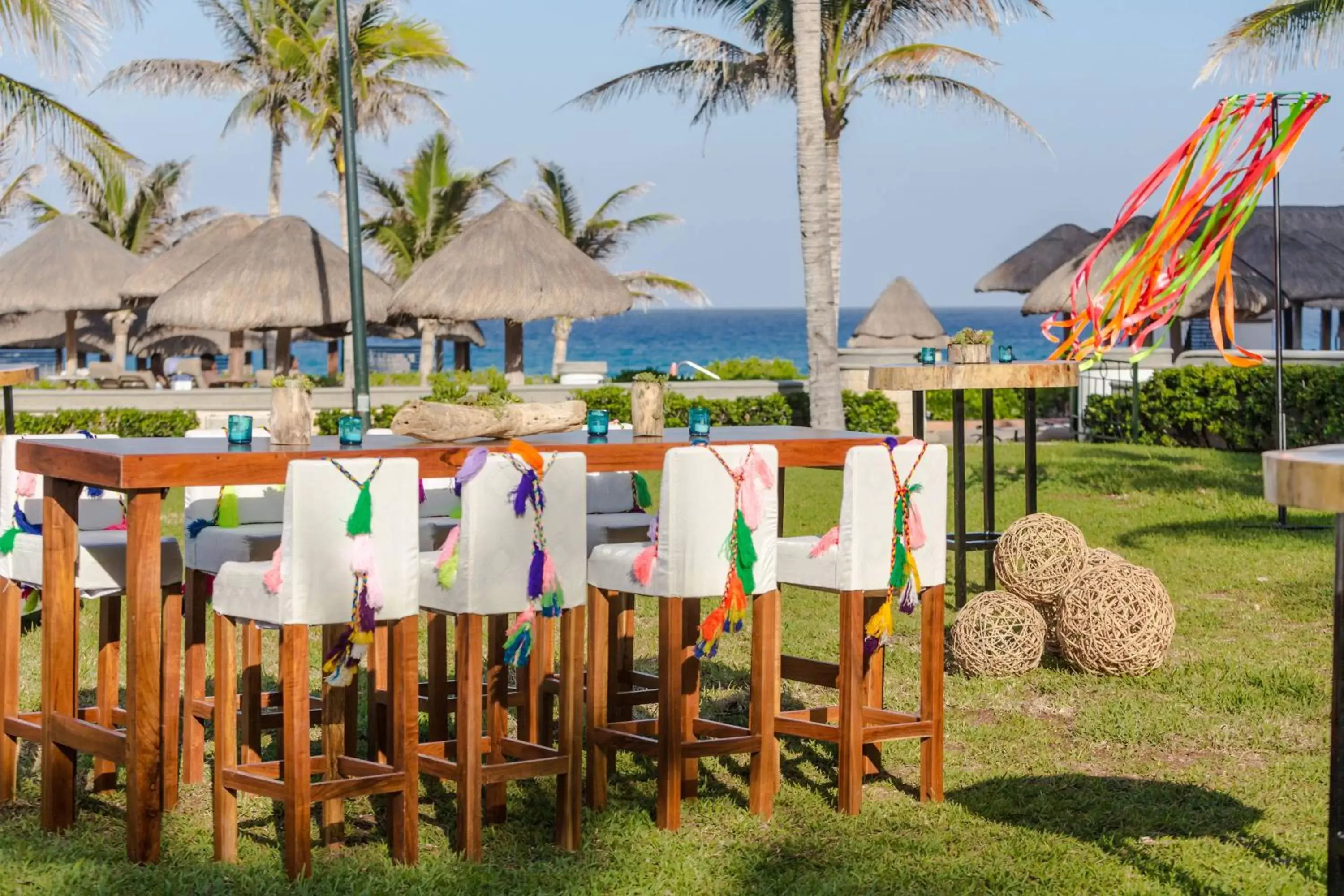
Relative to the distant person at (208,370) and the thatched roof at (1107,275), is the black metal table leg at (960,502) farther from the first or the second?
the distant person at (208,370)

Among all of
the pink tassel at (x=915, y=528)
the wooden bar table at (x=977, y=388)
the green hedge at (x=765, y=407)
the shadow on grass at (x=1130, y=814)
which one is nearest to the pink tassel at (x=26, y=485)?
the pink tassel at (x=915, y=528)

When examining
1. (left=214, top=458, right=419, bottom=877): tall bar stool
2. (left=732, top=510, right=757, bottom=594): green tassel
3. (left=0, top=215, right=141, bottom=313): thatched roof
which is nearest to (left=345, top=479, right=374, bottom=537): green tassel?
(left=214, top=458, right=419, bottom=877): tall bar stool

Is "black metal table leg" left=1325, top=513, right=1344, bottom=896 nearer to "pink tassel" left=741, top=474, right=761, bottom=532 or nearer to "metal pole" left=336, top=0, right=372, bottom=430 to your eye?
"pink tassel" left=741, top=474, right=761, bottom=532

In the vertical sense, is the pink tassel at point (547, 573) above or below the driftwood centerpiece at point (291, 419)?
below

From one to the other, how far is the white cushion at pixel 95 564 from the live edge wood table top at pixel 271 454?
0.35 meters

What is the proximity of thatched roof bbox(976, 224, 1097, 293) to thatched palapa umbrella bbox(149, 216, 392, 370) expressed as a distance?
29.6 ft

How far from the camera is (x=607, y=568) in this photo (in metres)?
4.70

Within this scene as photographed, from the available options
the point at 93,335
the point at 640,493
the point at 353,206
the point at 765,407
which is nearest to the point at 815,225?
the point at 765,407

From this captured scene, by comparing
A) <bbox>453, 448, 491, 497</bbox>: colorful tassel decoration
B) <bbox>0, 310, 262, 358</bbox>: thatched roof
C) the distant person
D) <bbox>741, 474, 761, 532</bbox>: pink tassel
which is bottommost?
<bbox>741, 474, 761, 532</bbox>: pink tassel

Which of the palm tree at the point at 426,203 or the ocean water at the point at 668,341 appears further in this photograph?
the ocean water at the point at 668,341

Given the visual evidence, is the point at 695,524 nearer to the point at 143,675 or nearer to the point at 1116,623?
the point at 143,675

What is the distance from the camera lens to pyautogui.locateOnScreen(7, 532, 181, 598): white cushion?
15.8 ft

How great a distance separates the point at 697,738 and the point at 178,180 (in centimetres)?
3300

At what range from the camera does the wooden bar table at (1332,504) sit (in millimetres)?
2727
